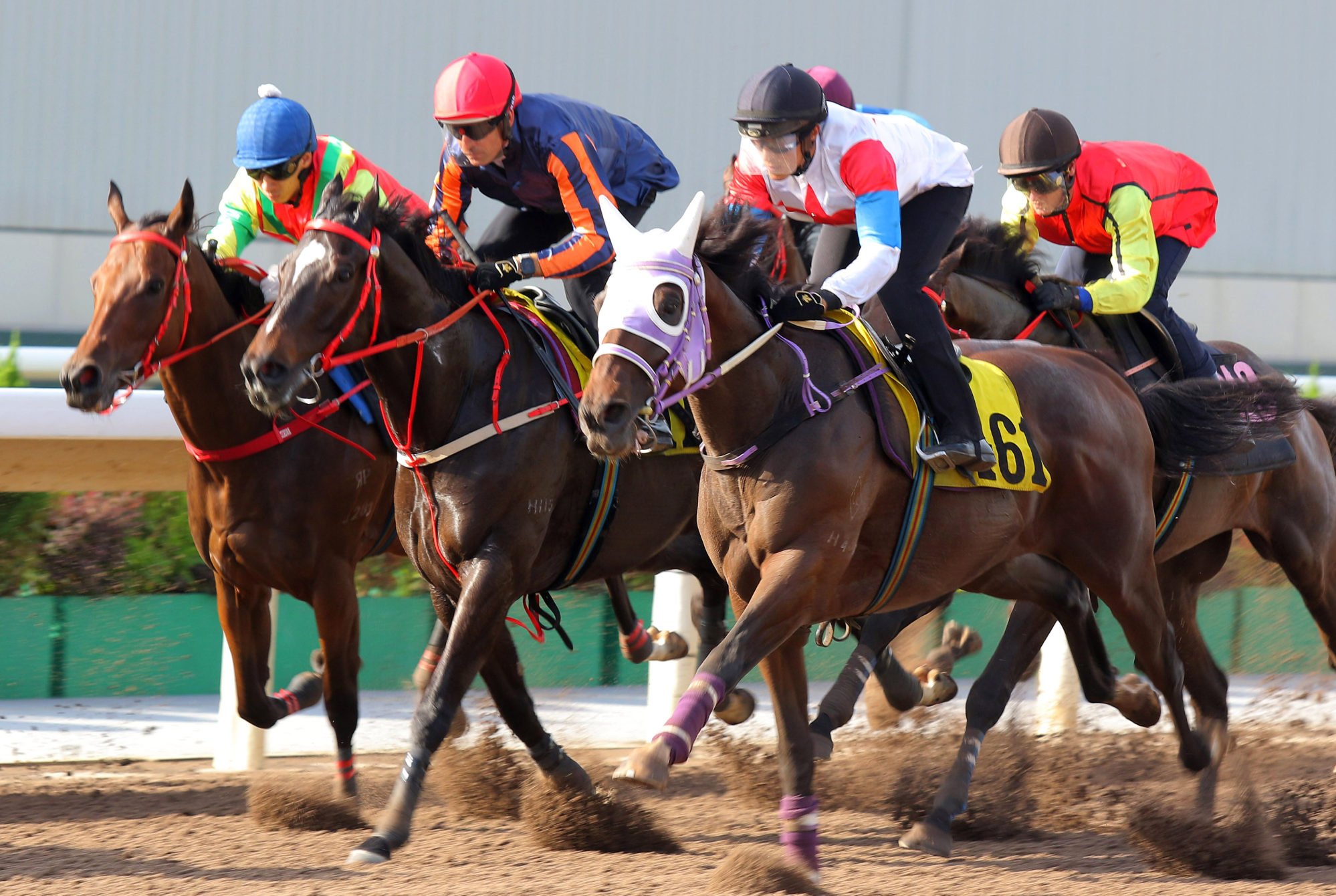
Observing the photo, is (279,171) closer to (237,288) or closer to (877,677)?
(237,288)

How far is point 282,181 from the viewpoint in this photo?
4.80 meters

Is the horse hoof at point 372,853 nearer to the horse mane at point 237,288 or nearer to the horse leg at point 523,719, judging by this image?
the horse leg at point 523,719

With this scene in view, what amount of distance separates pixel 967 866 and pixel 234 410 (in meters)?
2.43

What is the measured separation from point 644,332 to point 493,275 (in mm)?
1142

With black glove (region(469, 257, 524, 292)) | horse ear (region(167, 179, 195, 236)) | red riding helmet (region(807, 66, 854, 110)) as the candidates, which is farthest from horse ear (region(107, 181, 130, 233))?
red riding helmet (region(807, 66, 854, 110))

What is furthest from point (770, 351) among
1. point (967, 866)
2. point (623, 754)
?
point (623, 754)

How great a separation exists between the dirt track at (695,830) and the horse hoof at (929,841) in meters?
0.05

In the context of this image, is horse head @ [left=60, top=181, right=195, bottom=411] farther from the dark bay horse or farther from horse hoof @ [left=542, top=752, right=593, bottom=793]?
horse hoof @ [left=542, top=752, right=593, bottom=793]

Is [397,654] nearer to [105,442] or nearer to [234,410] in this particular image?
[105,442]

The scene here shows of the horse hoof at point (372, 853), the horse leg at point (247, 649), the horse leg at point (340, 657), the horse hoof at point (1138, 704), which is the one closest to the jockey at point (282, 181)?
the horse leg at point (340, 657)

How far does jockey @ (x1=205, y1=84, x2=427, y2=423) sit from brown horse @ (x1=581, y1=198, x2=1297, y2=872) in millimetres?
1144

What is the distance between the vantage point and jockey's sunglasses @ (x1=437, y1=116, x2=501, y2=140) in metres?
4.52

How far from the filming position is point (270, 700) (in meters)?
4.86

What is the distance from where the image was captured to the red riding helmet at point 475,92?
14.6ft
